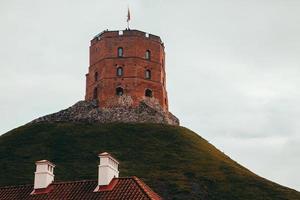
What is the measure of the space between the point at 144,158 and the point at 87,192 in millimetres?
70321

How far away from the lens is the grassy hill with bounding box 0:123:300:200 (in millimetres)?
96125

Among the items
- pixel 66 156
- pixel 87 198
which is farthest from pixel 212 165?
pixel 87 198

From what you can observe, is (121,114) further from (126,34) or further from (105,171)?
(105,171)

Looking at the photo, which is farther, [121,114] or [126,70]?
[126,70]

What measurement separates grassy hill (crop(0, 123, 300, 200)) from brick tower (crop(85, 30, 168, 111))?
594cm

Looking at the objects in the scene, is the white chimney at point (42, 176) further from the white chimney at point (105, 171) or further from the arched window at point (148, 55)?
the arched window at point (148, 55)

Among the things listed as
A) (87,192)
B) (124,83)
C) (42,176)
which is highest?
(124,83)

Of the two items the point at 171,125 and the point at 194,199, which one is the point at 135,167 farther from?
the point at 171,125

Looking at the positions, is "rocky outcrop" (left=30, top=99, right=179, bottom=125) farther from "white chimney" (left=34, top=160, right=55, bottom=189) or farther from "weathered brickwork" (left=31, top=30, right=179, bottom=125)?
"white chimney" (left=34, top=160, right=55, bottom=189)

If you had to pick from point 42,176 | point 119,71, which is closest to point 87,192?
point 42,176

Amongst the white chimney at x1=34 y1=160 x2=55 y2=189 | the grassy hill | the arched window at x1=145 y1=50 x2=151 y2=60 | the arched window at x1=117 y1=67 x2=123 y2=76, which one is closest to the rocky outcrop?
the grassy hill

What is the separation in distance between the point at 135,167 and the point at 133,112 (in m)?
25.0

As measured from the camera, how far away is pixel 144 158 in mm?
110688

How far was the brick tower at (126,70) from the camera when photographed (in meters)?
130
